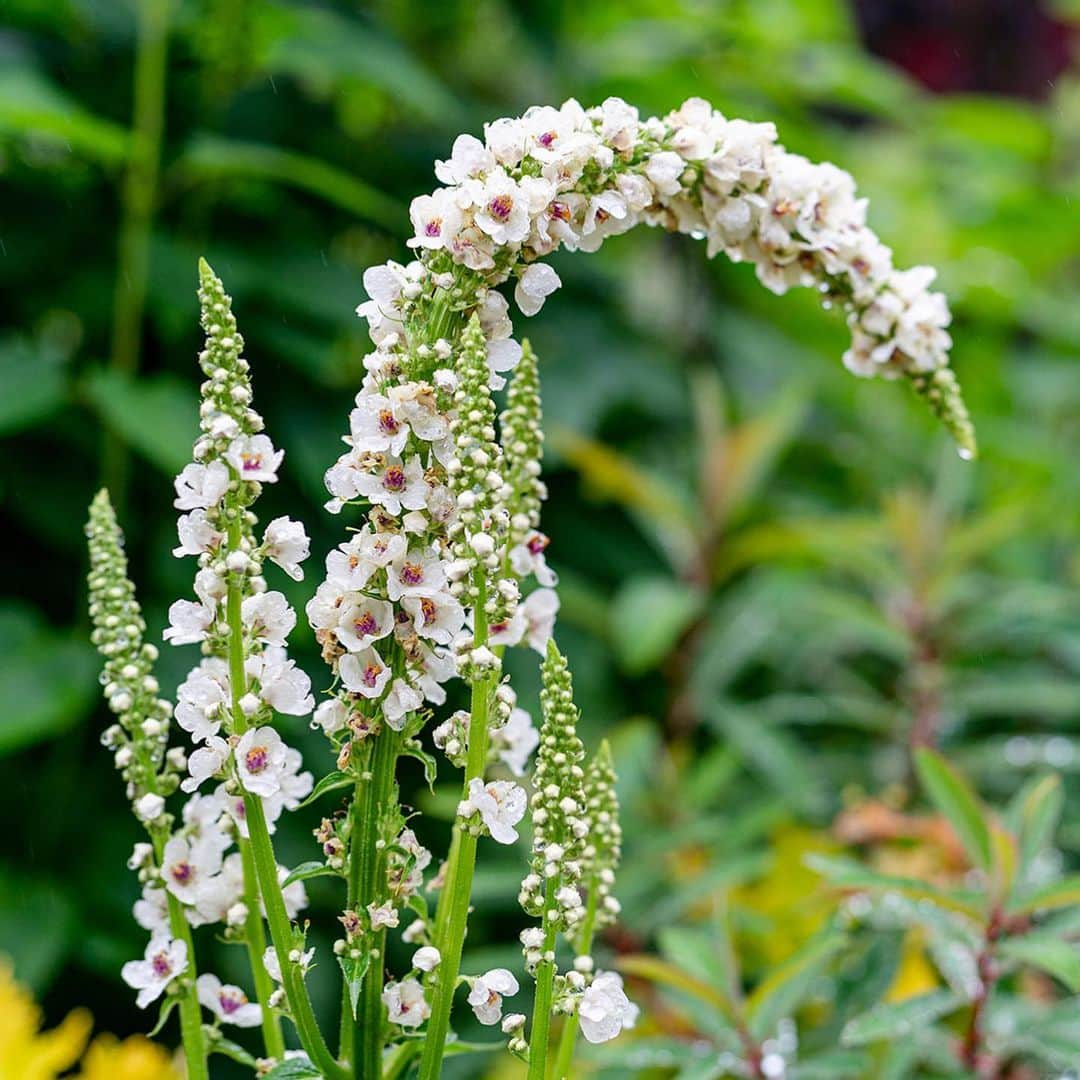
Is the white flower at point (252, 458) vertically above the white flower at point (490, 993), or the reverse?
the white flower at point (252, 458)

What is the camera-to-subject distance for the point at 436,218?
648 millimetres

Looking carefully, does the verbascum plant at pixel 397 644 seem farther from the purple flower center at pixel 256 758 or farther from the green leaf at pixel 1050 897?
the green leaf at pixel 1050 897

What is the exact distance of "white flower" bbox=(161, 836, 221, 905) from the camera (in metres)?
0.71

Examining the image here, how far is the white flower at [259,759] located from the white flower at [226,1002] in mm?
178

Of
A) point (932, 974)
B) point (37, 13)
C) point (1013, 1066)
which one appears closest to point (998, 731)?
point (932, 974)

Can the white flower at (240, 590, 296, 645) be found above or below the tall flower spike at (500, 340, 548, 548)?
below

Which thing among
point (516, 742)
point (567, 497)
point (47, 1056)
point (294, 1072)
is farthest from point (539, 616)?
point (567, 497)

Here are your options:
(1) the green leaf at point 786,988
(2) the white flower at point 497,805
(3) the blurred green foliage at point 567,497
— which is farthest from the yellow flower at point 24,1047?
(2) the white flower at point 497,805

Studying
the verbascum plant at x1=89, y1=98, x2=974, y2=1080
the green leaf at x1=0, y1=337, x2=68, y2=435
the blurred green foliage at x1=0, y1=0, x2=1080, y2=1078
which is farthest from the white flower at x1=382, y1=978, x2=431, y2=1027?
the green leaf at x1=0, y1=337, x2=68, y2=435

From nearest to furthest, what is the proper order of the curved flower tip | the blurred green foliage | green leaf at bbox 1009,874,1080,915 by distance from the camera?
1. the curved flower tip
2. green leaf at bbox 1009,874,1080,915
3. the blurred green foliage

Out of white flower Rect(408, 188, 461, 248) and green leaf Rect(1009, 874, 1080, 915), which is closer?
white flower Rect(408, 188, 461, 248)

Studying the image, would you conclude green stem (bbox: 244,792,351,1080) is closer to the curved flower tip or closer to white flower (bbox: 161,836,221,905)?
white flower (bbox: 161,836,221,905)

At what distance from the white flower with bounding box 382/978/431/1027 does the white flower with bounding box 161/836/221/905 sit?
124 millimetres

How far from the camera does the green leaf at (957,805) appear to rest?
119cm
